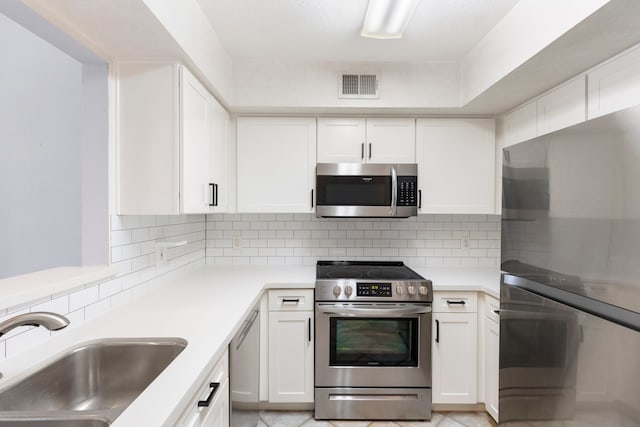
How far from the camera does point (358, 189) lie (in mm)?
2418

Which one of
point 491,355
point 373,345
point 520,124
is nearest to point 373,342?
point 373,345

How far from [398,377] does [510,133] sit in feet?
6.13

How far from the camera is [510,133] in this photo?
2350 mm

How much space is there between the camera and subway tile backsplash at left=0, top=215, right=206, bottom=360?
115cm

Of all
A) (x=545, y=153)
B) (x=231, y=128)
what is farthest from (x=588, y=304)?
(x=231, y=128)

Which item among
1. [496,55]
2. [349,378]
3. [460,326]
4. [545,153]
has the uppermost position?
[496,55]

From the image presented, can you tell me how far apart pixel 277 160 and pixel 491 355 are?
1.98 meters

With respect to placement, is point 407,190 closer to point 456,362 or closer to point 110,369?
point 456,362

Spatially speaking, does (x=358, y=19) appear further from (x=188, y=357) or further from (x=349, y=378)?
(x=349, y=378)

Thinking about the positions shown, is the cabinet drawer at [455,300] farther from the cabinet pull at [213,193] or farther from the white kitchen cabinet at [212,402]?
the cabinet pull at [213,193]

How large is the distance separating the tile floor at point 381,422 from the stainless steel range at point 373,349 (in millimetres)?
40

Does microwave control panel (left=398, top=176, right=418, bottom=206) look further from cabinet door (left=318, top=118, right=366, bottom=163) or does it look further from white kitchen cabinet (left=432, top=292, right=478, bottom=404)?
white kitchen cabinet (left=432, top=292, right=478, bottom=404)

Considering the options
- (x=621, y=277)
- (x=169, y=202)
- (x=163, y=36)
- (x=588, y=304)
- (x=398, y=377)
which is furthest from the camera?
(x=398, y=377)


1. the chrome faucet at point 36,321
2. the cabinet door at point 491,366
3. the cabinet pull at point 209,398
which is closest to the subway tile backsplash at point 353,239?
the cabinet door at point 491,366
